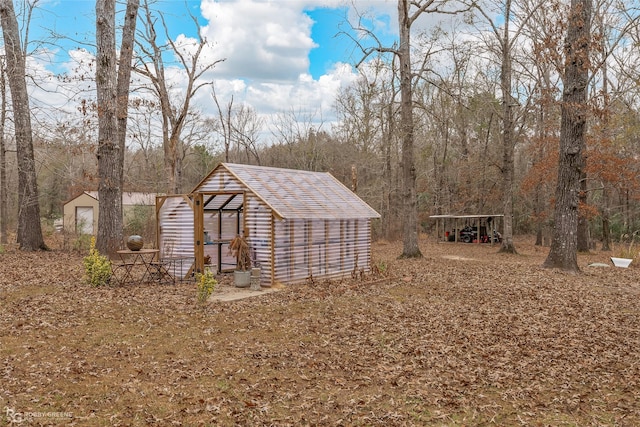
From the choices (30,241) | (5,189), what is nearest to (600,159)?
(30,241)

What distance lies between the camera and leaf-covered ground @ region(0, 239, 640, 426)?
484 cm

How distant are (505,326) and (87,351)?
6568 mm

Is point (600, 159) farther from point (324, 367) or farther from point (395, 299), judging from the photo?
point (324, 367)

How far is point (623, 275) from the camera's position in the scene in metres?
13.9

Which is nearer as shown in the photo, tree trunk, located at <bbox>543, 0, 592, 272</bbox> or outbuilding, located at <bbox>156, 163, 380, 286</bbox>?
outbuilding, located at <bbox>156, 163, 380, 286</bbox>

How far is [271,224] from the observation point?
36.8 feet

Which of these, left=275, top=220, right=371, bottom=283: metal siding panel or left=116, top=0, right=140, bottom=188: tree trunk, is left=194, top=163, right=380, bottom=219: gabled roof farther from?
left=116, top=0, right=140, bottom=188: tree trunk

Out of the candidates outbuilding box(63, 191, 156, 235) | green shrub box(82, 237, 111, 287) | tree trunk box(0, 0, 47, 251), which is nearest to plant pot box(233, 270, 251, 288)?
green shrub box(82, 237, 111, 287)

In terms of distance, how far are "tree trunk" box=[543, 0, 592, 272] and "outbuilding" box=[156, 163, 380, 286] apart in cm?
568

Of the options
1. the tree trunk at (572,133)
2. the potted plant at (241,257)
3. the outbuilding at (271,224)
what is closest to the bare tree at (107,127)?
the outbuilding at (271,224)

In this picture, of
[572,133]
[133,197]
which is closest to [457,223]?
[572,133]

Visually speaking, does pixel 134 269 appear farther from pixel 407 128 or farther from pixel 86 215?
pixel 86 215

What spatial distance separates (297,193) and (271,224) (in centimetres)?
199

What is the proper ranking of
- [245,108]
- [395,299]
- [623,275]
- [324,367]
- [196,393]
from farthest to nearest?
[245,108], [623,275], [395,299], [324,367], [196,393]
